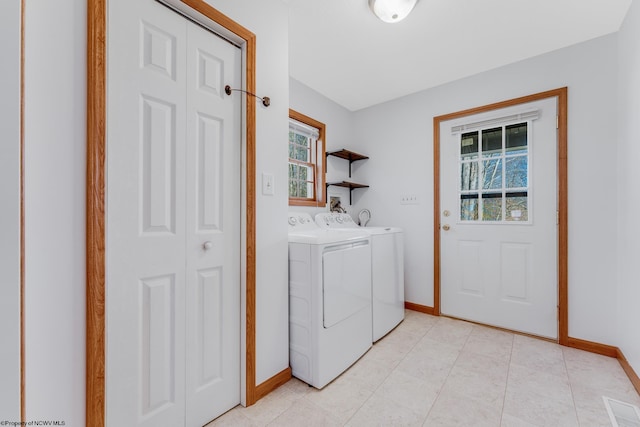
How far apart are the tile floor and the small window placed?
1.54 metres

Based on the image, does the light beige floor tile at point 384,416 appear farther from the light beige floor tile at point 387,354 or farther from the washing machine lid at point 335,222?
the washing machine lid at point 335,222

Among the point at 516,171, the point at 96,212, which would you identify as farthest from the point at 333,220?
the point at 96,212

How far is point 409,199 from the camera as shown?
292 cm

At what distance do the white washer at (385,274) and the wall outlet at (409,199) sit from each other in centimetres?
46

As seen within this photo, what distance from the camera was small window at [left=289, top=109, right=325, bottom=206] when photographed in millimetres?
2629

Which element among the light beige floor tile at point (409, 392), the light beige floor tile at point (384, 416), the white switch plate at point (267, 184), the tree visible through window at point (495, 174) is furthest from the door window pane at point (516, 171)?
the white switch plate at point (267, 184)

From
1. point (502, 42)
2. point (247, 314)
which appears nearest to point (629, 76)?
point (502, 42)

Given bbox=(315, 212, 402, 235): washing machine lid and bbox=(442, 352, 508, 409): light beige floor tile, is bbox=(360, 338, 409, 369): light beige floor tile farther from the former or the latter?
bbox=(315, 212, 402, 235): washing machine lid

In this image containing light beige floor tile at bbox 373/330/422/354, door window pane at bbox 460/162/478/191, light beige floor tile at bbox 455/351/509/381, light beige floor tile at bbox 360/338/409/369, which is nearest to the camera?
light beige floor tile at bbox 455/351/509/381

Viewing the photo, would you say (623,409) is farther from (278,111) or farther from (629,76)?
(278,111)

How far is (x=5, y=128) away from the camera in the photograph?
736 millimetres

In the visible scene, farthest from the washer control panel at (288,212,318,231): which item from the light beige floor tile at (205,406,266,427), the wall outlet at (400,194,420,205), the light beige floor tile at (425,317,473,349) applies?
the light beige floor tile at (425,317,473,349)

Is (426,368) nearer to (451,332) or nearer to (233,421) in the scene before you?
(451,332)

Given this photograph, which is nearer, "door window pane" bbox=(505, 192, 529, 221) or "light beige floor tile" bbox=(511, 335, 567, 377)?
"light beige floor tile" bbox=(511, 335, 567, 377)
